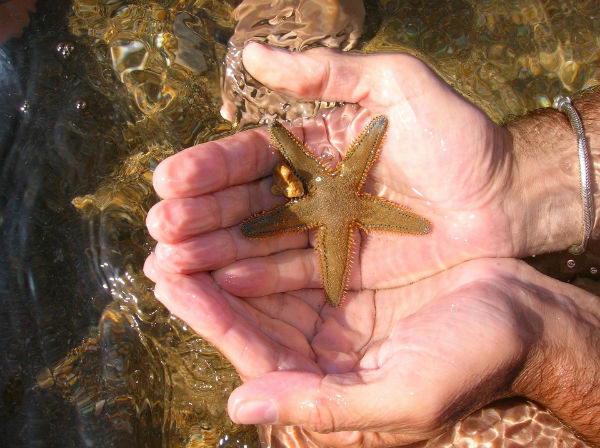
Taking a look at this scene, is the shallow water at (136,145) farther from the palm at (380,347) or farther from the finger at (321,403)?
the finger at (321,403)

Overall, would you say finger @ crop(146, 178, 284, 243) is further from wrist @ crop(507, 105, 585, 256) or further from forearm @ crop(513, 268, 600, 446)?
forearm @ crop(513, 268, 600, 446)

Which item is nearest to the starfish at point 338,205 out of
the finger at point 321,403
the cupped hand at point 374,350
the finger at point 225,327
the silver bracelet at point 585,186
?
the cupped hand at point 374,350

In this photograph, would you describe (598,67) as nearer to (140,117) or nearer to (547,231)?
(547,231)

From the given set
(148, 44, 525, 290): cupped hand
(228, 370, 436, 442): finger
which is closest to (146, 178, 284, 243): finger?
(148, 44, 525, 290): cupped hand

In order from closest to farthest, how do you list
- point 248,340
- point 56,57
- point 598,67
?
point 248,340, point 56,57, point 598,67

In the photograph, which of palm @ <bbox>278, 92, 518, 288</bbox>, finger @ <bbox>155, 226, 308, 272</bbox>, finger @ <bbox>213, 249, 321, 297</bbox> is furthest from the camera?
palm @ <bbox>278, 92, 518, 288</bbox>

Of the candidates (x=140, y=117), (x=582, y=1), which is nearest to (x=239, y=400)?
(x=140, y=117)
